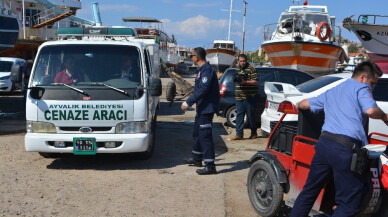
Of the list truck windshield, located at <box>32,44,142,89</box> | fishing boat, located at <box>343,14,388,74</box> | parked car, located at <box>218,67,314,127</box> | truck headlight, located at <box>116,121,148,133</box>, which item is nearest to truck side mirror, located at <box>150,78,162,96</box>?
truck windshield, located at <box>32,44,142,89</box>

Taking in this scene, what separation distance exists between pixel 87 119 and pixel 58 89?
673 mm

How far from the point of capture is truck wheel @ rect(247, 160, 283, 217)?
454cm

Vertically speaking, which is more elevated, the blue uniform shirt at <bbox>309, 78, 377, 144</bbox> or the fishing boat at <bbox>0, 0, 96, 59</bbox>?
the fishing boat at <bbox>0, 0, 96, 59</bbox>

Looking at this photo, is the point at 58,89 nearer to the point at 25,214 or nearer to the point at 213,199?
the point at 25,214

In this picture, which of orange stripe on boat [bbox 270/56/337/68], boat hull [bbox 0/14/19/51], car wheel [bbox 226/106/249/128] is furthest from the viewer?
orange stripe on boat [bbox 270/56/337/68]

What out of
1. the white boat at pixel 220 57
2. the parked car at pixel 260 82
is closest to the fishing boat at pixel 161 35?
the white boat at pixel 220 57

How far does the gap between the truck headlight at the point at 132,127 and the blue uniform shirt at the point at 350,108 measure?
369cm

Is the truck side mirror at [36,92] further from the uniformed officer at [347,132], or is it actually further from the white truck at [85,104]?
the uniformed officer at [347,132]

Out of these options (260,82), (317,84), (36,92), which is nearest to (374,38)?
(260,82)

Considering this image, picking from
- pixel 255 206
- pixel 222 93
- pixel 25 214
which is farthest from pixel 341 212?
pixel 222 93

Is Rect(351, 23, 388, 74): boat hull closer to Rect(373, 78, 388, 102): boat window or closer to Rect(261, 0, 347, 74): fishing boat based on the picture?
Rect(261, 0, 347, 74): fishing boat

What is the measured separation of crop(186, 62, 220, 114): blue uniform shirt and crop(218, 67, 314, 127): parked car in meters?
4.33

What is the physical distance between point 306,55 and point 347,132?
567 inches

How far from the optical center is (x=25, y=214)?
4.81 m
